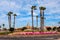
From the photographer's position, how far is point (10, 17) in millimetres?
98750

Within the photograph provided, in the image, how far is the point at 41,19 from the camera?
8250 centimetres

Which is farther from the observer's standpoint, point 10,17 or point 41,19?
point 10,17

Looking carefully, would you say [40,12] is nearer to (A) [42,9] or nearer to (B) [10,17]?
(A) [42,9]

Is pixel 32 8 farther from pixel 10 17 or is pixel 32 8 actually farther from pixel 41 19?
pixel 10 17

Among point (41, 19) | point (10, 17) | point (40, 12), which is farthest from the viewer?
point (10, 17)

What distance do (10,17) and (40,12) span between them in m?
26.1

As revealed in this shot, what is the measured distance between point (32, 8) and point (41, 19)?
656 cm

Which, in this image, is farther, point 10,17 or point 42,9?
point 10,17

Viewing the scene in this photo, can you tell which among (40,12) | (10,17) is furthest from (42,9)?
(10,17)

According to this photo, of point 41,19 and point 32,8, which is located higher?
point 32,8

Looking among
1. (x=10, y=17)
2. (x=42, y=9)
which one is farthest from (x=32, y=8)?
(x=10, y=17)

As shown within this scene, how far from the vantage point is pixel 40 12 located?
7738 cm

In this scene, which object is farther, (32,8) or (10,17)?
(10,17)

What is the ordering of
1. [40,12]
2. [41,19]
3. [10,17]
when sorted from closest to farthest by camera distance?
1. [40,12]
2. [41,19]
3. [10,17]
